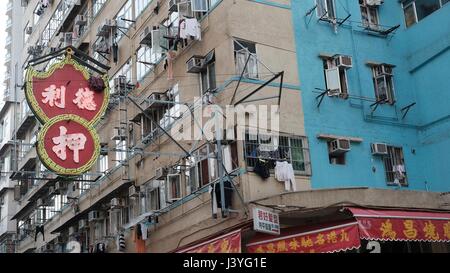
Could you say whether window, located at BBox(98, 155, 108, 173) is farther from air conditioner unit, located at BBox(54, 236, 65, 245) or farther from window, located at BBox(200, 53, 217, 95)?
window, located at BBox(200, 53, 217, 95)

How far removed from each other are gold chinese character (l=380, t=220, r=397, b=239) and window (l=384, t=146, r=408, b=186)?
3.88 meters

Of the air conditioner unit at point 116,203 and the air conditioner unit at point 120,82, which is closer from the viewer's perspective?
the air conditioner unit at point 116,203

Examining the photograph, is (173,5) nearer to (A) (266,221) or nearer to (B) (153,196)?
(B) (153,196)

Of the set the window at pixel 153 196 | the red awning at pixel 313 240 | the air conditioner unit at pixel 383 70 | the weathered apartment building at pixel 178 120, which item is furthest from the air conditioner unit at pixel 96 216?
the air conditioner unit at pixel 383 70

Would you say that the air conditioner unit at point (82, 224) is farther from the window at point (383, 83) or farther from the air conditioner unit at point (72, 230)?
the window at point (383, 83)

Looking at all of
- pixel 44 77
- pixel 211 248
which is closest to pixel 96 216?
pixel 44 77

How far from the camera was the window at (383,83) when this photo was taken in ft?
58.1

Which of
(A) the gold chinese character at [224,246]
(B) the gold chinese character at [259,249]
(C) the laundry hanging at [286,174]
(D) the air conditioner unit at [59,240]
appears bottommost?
(B) the gold chinese character at [259,249]

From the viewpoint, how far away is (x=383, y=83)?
58.4ft

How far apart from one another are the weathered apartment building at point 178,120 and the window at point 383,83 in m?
2.91

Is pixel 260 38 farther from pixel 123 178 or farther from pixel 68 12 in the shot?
pixel 68 12

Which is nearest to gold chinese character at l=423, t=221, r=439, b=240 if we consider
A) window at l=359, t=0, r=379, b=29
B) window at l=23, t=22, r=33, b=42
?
window at l=359, t=0, r=379, b=29

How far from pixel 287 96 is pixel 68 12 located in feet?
46.8

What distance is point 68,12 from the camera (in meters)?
26.6
